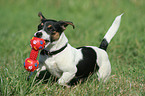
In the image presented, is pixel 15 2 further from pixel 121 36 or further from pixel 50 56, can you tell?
pixel 50 56

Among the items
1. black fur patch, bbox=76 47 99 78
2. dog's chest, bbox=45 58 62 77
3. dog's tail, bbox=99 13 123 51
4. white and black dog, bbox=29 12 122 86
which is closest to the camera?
white and black dog, bbox=29 12 122 86

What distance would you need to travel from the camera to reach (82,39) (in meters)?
6.12

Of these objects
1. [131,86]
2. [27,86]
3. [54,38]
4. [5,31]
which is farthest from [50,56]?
[5,31]

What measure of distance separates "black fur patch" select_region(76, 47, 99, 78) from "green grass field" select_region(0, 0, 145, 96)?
0.17 m

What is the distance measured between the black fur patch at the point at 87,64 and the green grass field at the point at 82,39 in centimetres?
17

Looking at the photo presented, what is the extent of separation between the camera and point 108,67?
12.8ft

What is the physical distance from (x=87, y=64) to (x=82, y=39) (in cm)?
253

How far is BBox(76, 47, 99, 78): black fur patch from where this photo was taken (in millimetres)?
3574

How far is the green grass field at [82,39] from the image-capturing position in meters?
3.13

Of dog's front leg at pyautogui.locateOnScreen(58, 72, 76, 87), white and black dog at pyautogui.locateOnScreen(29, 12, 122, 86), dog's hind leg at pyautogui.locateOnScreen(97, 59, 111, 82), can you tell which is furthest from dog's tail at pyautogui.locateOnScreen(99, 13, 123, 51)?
dog's front leg at pyautogui.locateOnScreen(58, 72, 76, 87)

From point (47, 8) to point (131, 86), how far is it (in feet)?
22.1

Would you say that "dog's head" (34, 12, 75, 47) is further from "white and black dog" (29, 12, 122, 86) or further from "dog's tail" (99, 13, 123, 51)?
"dog's tail" (99, 13, 123, 51)

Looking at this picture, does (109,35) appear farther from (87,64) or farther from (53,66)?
(53,66)

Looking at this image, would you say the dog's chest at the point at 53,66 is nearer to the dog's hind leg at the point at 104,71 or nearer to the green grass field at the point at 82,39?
the green grass field at the point at 82,39
